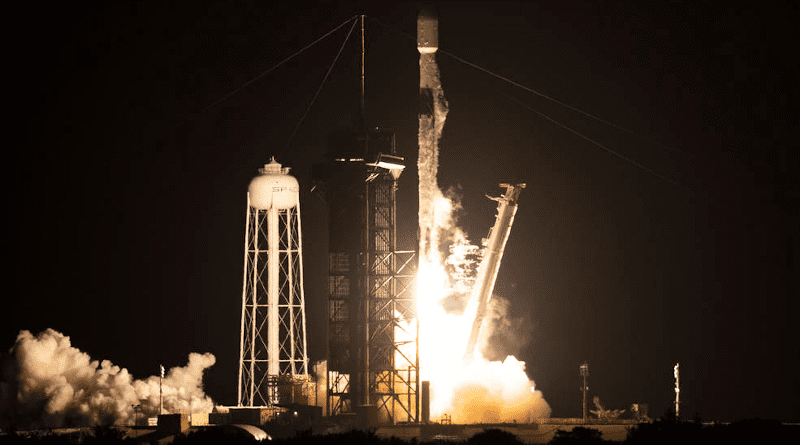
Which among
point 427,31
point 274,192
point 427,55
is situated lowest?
point 274,192

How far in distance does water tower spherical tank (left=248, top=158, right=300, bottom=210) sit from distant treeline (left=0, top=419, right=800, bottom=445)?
17.3 metres

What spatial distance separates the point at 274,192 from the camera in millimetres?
80562

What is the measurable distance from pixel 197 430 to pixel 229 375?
28.5 metres

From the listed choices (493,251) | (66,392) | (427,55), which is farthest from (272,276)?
(427,55)

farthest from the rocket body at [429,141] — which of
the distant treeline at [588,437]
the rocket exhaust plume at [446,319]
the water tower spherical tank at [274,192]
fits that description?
the distant treeline at [588,437]

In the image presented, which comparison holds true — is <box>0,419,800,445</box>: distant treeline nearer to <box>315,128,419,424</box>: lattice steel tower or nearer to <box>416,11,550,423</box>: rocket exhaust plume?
<box>315,128,419,424</box>: lattice steel tower

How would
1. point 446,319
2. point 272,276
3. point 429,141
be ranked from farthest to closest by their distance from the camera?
point 272,276 → point 446,319 → point 429,141

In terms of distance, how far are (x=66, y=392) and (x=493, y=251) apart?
21.0m

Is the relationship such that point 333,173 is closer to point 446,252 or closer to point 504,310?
point 446,252

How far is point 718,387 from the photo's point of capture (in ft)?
323

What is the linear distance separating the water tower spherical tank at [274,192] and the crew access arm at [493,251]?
10.00 meters

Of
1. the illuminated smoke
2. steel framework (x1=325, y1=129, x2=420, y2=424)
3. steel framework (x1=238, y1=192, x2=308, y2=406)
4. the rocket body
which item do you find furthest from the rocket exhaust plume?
the illuminated smoke

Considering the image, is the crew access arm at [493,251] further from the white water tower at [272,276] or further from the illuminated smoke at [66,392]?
the illuminated smoke at [66,392]

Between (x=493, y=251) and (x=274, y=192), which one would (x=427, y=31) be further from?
(x=274, y=192)
